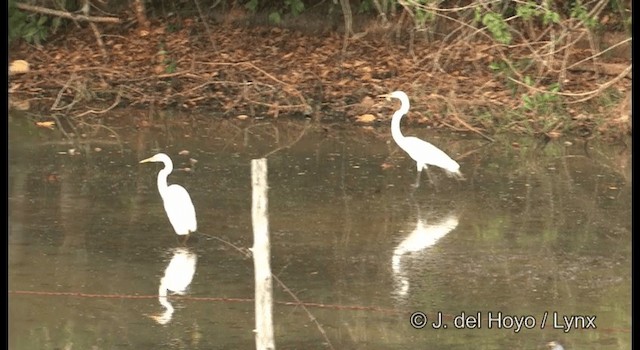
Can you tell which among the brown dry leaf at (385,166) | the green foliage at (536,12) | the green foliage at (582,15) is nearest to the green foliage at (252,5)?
the green foliage at (536,12)

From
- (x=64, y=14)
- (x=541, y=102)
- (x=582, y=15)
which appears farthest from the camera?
(x=64, y=14)

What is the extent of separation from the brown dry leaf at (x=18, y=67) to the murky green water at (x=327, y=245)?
2150 mm

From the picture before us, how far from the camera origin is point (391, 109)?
11062mm

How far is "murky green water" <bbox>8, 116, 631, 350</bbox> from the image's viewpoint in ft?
17.9

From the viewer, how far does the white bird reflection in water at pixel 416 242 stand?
624cm

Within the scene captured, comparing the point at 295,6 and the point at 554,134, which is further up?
the point at 295,6

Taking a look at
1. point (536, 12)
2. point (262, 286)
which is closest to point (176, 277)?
point (262, 286)

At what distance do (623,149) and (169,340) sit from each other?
5.65 m

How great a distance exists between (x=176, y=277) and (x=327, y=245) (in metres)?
1.09

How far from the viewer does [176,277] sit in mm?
6176

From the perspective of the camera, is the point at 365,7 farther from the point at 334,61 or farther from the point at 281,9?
the point at 281,9

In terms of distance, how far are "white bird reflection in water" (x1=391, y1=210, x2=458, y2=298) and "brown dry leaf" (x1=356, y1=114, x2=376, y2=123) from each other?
131 inches

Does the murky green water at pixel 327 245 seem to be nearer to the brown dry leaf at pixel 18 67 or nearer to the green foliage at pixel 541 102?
the green foliage at pixel 541 102
